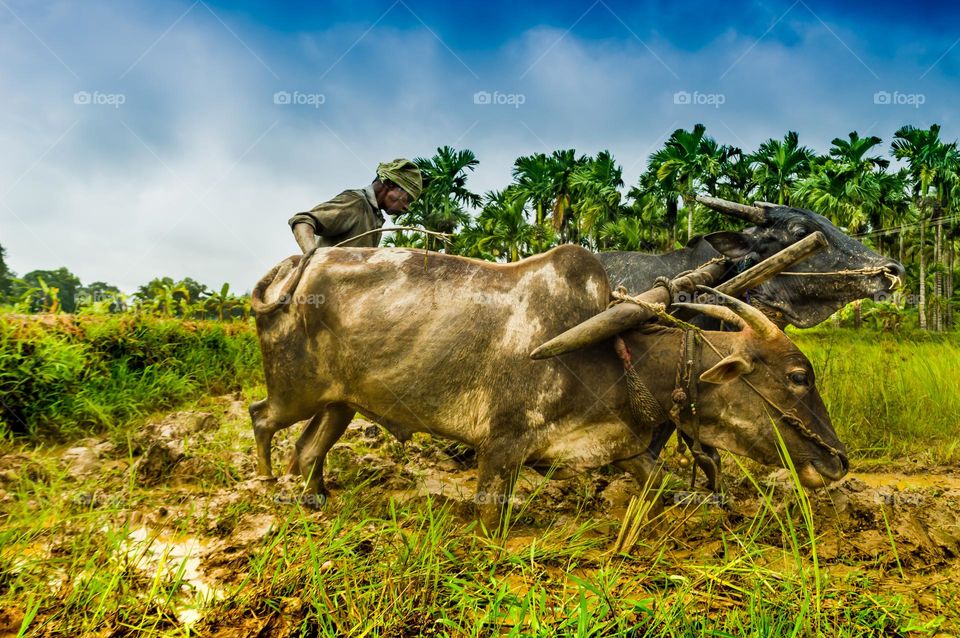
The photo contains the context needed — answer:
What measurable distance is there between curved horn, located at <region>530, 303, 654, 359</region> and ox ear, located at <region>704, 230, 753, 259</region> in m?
1.84

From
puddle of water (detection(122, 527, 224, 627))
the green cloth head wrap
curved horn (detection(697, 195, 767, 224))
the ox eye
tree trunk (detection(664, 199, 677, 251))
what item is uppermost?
tree trunk (detection(664, 199, 677, 251))

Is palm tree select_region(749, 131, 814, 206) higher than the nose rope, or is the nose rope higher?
palm tree select_region(749, 131, 814, 206)

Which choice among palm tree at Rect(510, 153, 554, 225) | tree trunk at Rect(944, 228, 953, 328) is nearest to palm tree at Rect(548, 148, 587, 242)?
palm tree at Rect(510, 153, 554, 225)

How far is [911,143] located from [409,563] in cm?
3217

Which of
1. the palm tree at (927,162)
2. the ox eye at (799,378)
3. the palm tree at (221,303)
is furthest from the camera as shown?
the palm tree at (927,162)

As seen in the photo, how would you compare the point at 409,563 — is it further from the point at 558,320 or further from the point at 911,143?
the point at 911,143

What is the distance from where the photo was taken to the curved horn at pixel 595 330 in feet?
8.66

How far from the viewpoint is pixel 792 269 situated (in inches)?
164

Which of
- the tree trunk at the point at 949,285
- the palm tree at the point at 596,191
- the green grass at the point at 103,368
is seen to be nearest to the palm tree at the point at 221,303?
the green grass at the point at 103,368

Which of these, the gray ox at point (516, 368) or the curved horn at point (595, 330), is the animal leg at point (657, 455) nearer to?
the gray ox at point (516, 368)

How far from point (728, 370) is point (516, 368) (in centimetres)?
108

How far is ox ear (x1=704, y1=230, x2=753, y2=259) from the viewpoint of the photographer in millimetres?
4238

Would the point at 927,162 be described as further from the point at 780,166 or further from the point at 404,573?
the point at 404,573

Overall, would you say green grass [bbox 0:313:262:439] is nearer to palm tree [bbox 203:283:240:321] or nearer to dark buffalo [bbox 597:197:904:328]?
palm tree [bbox 203:283:240:321]
